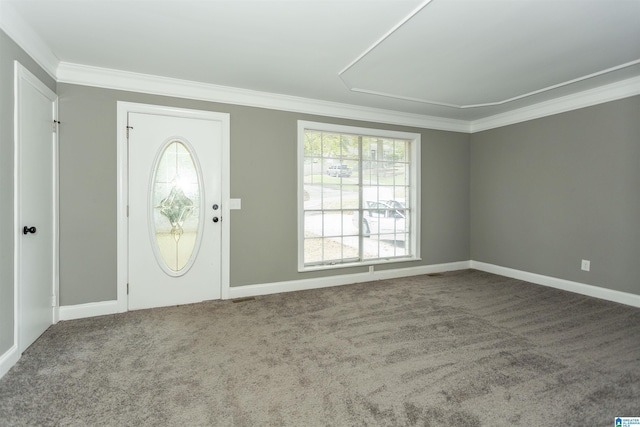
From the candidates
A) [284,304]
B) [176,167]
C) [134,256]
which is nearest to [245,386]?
[284,304]

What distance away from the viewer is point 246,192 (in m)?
3.89

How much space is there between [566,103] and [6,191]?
5.83 m

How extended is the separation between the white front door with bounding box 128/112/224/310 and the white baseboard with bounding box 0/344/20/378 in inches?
43.2

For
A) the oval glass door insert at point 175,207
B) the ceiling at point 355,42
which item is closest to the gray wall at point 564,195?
the ceiling at point 355,42

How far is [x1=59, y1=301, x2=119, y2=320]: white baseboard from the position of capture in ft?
10.2

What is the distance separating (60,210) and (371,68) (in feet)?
11.1

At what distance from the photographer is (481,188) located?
208 inches

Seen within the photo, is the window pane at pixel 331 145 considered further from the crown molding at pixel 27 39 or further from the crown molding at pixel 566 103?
the crown molding at pixel 27 39

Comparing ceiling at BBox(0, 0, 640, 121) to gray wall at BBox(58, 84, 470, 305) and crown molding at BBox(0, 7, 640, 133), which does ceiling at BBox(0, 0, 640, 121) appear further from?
gray wall at BBox(58, 84, 470, 305)

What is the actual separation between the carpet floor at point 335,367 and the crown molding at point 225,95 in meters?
2.39

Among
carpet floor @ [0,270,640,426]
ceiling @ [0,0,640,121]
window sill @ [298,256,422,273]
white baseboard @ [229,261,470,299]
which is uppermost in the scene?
ceiling @ [0,0,640,121]

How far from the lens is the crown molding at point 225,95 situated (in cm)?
316

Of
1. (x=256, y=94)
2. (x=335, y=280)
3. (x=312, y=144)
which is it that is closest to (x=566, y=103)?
(x=312, y=144)

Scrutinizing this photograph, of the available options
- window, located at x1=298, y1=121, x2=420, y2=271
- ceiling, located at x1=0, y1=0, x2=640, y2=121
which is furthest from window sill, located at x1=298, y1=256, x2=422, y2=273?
ceiling, located at x1=0, y1=0, x2=640, y2=121
